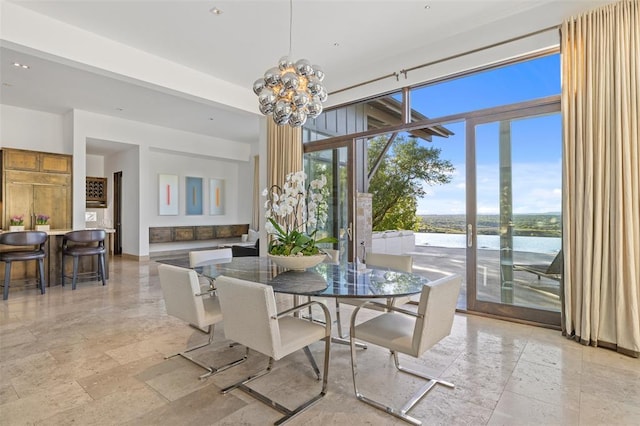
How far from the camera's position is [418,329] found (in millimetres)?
1891

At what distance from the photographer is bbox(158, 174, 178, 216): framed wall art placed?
9180mm

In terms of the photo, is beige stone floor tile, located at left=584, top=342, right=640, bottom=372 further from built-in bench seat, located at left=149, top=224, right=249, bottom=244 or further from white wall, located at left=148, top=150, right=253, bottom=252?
built-in bench seat, located at left=149, top=224, right=249, bottom=244

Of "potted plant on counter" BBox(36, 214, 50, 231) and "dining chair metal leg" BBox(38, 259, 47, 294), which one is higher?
"potted plant on counter" BBox(36, 214, 50, 231)

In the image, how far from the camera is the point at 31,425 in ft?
6.17

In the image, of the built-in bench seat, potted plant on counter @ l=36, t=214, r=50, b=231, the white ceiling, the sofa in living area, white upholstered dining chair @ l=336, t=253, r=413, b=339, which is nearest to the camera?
white upholstered dining chair @ l=336, t=253, r=413, b=339

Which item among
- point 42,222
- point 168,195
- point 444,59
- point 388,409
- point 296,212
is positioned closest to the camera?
point 388,409

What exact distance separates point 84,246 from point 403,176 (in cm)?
829

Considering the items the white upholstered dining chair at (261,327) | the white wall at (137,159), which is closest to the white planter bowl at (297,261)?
the white upholstered dining chair at (261,327)

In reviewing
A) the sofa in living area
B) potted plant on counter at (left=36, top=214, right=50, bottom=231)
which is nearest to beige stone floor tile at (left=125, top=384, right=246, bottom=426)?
the sofa in living area

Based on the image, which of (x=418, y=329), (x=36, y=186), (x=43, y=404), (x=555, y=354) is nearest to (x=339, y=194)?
(x=555, y=354)

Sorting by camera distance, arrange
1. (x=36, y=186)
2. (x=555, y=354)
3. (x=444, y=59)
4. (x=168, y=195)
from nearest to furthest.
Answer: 1. (x=555, y=354)
2. (x=444, y=59)
3. (x=36, y=186)
4. (x=168, y=195)

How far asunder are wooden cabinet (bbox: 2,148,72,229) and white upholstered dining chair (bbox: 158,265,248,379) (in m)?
5.72

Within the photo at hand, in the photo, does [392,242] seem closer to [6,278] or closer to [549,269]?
[549,269]

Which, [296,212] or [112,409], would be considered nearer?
[112,409]
